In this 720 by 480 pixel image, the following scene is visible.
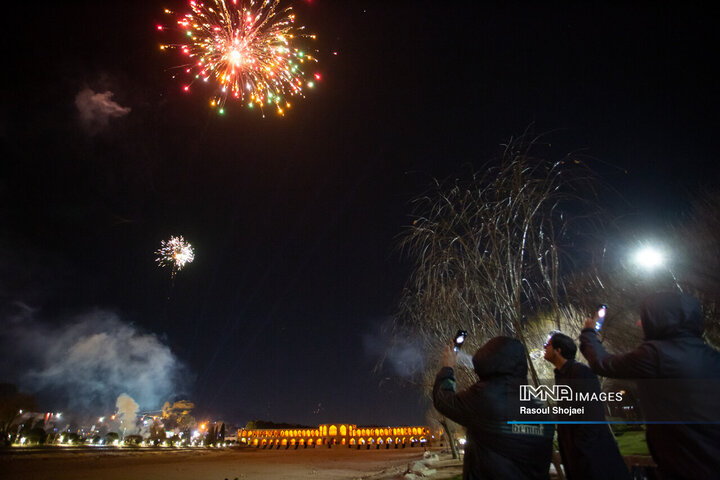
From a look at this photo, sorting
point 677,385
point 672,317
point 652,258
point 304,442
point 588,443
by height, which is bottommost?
point 304,442

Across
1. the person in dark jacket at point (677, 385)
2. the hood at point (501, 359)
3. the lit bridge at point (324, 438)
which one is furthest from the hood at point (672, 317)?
the lit bridge at point (324, 438)

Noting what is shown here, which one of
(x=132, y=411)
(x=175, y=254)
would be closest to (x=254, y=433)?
(x=132, y=411)

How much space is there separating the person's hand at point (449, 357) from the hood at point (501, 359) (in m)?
0.52

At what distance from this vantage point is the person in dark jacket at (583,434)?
3.46 metres

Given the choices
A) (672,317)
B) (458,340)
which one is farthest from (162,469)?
(672,317)

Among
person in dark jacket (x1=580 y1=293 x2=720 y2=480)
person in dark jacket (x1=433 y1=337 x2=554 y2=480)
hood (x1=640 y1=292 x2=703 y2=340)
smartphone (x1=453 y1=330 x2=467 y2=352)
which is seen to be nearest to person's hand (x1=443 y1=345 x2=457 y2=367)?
smartphone (x1=453 y1=330 x2=467 y2=352)

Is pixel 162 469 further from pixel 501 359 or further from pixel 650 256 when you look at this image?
pixel 650 256

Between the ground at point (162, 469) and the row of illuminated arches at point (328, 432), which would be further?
the row of illuminated arches at point (328, 432)

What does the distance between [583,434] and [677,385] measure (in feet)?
4.10

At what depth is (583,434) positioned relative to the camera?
3.63 meters

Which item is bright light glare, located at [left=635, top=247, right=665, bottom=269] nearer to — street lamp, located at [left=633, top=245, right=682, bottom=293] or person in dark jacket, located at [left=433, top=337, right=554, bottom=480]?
street lamp, located at [left=633, top=245, right=682, bottom=293]

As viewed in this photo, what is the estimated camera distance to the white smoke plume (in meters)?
96.9

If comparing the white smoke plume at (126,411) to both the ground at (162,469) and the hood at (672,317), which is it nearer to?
the ground at (162,469)

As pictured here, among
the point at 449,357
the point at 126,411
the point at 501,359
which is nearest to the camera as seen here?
the point at 501,359
